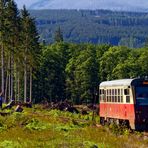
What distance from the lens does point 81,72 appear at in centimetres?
11800

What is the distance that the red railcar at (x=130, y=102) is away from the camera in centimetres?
2841

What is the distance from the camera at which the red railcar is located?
28.4 m

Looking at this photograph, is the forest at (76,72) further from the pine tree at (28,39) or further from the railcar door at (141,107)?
the railcar door at (141,107)

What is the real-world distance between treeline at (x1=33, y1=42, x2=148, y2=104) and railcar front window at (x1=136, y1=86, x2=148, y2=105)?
269 ft

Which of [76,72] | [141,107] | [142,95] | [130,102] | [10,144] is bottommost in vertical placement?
[76,72]

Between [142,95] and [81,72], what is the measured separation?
88.8 meters

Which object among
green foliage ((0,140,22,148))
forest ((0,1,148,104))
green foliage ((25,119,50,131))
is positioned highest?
green foliage ((0,140,22,148))

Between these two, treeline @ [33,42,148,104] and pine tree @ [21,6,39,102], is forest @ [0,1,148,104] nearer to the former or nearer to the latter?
treeline @ [33,42,148,104]

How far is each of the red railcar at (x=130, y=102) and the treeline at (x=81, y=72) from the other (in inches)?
3123

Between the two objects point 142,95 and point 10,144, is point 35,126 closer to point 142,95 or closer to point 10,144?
point 142,95

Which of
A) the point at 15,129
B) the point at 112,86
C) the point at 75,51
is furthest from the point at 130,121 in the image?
the point at 75,51

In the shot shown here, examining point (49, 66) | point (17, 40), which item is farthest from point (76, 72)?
point (17, 40)

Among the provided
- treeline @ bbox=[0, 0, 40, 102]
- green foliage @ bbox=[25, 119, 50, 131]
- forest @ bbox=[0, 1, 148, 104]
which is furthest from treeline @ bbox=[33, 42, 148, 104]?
green foliage @ bbox=[25, 119, 50, 131]

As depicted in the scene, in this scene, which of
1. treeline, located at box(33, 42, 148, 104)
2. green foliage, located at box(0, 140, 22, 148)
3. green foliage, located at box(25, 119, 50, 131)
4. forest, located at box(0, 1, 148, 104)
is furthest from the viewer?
treeline, located at box(33, 42, 148, 104)
